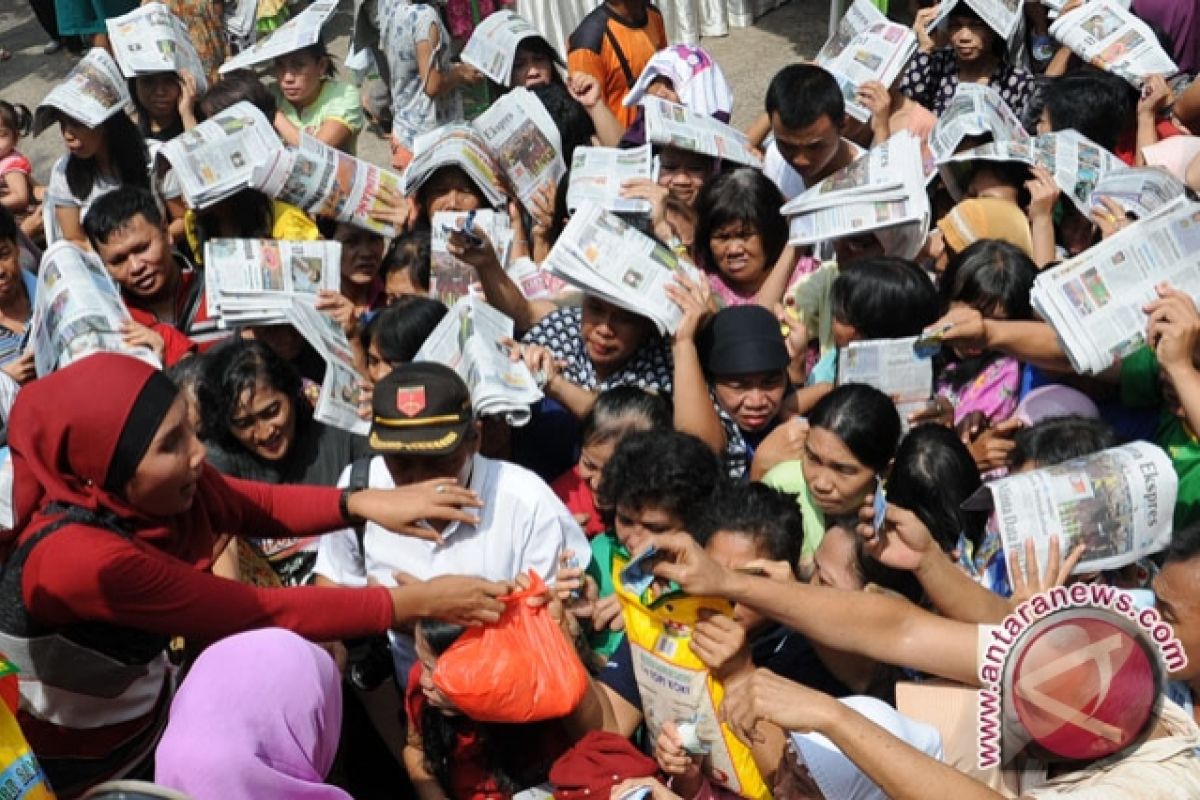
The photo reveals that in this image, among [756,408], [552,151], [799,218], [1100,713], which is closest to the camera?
[1100,713]

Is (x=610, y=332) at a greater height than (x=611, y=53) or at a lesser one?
lesser

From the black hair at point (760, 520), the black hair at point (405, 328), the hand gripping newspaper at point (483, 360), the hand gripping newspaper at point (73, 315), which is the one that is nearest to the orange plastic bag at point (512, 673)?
the black hair at point (760, 520)

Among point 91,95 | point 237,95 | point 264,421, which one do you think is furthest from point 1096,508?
point 91,95

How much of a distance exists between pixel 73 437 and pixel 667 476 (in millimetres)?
1395

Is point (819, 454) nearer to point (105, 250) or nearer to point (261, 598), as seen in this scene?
point (261, 598)

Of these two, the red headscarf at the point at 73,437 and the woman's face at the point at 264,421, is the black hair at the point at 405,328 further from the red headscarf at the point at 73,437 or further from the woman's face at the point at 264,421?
the red headscarf at the point at 73,437

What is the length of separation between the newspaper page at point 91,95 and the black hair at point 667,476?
3324mm

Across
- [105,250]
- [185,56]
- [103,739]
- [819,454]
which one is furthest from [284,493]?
[185,56]

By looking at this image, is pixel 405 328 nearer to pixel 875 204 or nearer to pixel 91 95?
pixel 875 204

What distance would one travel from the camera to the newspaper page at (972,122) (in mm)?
4383

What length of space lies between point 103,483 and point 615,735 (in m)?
1.18

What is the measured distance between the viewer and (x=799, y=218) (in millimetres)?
4043
